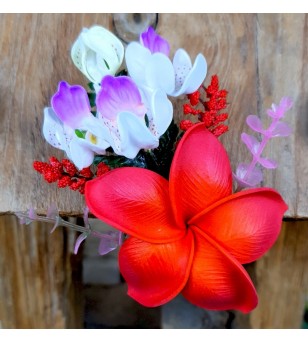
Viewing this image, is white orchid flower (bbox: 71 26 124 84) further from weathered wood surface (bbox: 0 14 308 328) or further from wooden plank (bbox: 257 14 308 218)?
wooden plank (bbox: 257 14 308 218)

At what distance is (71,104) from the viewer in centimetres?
64

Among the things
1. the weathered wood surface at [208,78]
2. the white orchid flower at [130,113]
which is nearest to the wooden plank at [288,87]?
the weathered wood surface at [208,78]

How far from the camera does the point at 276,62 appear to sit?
83 cm

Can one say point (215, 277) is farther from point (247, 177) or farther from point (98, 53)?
point (98, 53)

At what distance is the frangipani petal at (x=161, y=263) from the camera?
65cm

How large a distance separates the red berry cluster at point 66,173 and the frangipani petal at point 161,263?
9 centimetres

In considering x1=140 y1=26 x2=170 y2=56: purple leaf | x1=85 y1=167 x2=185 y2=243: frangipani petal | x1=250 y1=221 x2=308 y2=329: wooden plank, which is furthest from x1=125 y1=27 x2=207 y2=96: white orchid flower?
x1=250 y1=221 x2=308 y2=329: wooden plank

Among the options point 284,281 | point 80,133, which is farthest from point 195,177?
point 284,281

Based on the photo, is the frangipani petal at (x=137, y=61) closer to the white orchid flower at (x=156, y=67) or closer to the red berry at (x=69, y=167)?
the white orchid flower at (x=156, y=67)

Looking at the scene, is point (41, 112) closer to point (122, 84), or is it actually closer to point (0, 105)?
point (0, 105)

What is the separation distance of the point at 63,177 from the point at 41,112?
0.15 m

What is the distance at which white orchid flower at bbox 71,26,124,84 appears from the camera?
682mm

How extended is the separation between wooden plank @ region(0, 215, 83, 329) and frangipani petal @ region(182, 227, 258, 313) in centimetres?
33

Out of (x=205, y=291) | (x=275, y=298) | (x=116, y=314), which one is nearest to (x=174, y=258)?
(x=205, y=291)
